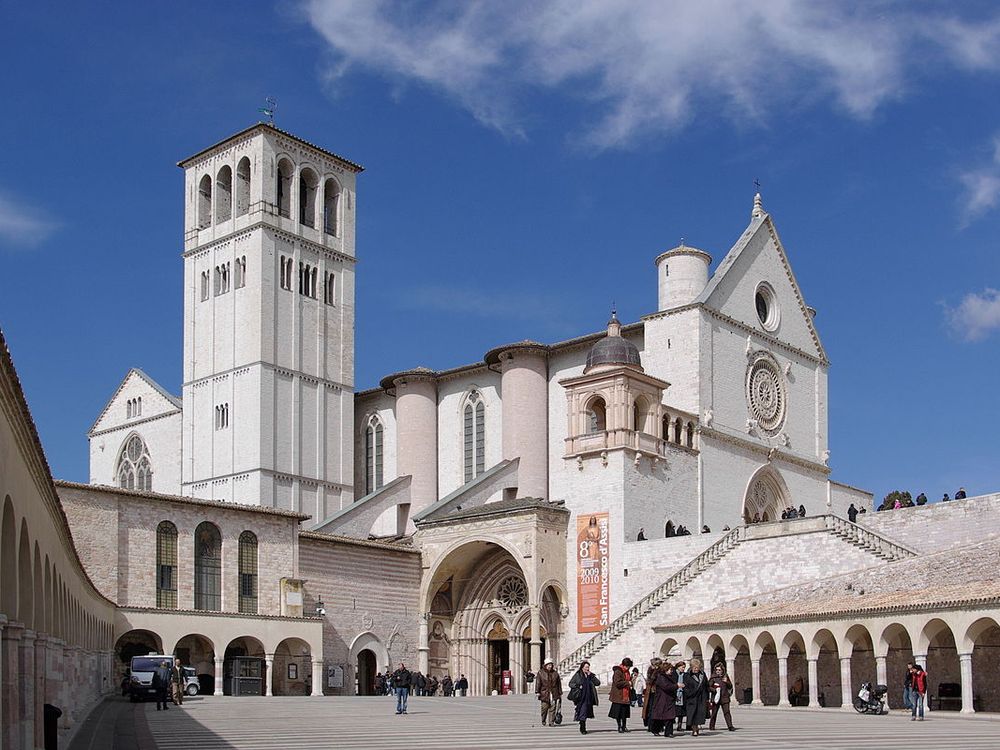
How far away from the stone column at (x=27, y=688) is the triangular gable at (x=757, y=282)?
38.4 meters

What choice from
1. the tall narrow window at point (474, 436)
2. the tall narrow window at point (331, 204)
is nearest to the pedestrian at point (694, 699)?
the tall narrow window at point (474, 436)

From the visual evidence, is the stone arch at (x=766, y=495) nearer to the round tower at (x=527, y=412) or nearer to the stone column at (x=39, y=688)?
the round tower at (x=527, y=412)

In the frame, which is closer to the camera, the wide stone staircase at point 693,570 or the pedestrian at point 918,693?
the pedestrian at point 918,693

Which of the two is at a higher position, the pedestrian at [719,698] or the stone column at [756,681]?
the pedestrian at [719,698]

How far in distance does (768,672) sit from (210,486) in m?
29.9

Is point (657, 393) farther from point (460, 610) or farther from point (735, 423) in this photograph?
point (460, 610)

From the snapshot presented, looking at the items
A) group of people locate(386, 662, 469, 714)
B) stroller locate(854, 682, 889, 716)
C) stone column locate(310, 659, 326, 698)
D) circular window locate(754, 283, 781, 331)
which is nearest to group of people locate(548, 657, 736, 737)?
stroller locate(854, 682, 889, 716)

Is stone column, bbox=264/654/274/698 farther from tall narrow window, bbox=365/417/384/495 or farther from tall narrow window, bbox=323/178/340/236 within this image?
tall narrow window, bbox=323/178/340/236

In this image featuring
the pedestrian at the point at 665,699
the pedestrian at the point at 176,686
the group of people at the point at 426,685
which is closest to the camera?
the pedestrian at the point at 665,699

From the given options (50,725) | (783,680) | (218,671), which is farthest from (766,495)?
(50,725)

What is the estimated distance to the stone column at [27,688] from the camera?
621 inches

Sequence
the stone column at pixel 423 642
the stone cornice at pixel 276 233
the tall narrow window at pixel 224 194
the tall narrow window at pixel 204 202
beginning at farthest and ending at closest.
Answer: the tall narrow window at pixel 204 202 < the tall narrow window at pixel 224 194 < the stone cornice at pixel 276 233 < the stone column at pixel 423 642

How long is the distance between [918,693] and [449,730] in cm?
1073

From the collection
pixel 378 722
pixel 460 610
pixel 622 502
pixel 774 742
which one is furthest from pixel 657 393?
pixel 774 742
